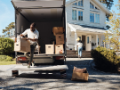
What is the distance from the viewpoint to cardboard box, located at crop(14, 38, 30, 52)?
5.89 m

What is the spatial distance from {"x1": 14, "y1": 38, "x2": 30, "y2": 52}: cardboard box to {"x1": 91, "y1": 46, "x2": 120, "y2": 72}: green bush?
4193 mm

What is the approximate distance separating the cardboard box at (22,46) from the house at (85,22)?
1258cm

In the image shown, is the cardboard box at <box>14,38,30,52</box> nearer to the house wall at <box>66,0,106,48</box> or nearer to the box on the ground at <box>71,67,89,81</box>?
the box on the ground at <box>71,67,89,81</box>

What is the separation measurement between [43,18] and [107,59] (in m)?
4.89

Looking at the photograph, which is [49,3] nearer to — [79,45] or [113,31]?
[113,31]

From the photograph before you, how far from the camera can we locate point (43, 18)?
10797 millimetres

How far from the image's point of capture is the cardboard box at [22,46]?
5888 mm

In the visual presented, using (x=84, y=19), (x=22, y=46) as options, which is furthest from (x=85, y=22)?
(x=22, y=46)

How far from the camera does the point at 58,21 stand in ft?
36.4

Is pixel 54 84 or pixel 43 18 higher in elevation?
pixel 43 18

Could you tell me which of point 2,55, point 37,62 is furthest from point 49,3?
point 2,55

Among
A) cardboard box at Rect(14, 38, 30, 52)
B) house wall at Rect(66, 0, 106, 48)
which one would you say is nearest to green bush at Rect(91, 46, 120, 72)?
cardboard box at Rect(14, 38, 30, 52)

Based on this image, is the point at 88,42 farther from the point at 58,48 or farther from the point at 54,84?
the point at 54,84

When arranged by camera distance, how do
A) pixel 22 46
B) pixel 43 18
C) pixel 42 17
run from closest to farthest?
1. pixel 22 46
2. pixel 42 17
3. pixel 43 18
